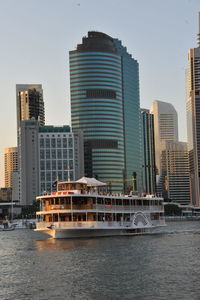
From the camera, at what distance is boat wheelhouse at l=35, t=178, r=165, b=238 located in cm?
8825

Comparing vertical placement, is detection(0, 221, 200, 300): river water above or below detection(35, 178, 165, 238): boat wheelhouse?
below

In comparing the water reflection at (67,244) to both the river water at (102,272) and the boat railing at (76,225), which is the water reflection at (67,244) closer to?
the river water at (102,272)

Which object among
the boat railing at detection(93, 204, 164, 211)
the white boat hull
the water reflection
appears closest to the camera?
the water reflection

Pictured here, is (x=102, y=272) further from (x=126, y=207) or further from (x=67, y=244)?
(x=126, y=207)

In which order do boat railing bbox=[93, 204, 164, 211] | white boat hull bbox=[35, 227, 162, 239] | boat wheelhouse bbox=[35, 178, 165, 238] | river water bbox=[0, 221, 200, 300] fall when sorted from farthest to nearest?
boat railing bbox=[93, 204, 164, 211] → boat wheelhouse bbox=[35, 178, 165, 238] → white boat hull bbox=[35, 227, 162, 239] → river water bbox=[0, 221, 200, 300]

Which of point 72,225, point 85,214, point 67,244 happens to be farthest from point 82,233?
point 67,244

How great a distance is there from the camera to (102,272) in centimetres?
5422

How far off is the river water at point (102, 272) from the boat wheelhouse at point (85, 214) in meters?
7.61

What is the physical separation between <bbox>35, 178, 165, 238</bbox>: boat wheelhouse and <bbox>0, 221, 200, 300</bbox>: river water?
761 cm


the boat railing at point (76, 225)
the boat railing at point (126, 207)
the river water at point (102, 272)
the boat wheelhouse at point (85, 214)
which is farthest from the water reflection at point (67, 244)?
the boat railing at point (126, 207)

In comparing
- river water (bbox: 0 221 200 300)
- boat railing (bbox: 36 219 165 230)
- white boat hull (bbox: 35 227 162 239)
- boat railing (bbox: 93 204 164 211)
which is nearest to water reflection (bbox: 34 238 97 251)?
river water (bbox: 0 221 200 300)

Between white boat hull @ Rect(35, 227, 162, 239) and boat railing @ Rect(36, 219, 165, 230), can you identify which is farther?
white boat hull @ Rect(35, 227, 162, 239)

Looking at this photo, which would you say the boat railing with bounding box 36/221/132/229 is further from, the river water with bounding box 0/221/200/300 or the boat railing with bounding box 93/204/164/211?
the river water with bounding box 0/221/200/300

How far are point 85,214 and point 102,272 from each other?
3566 cm
